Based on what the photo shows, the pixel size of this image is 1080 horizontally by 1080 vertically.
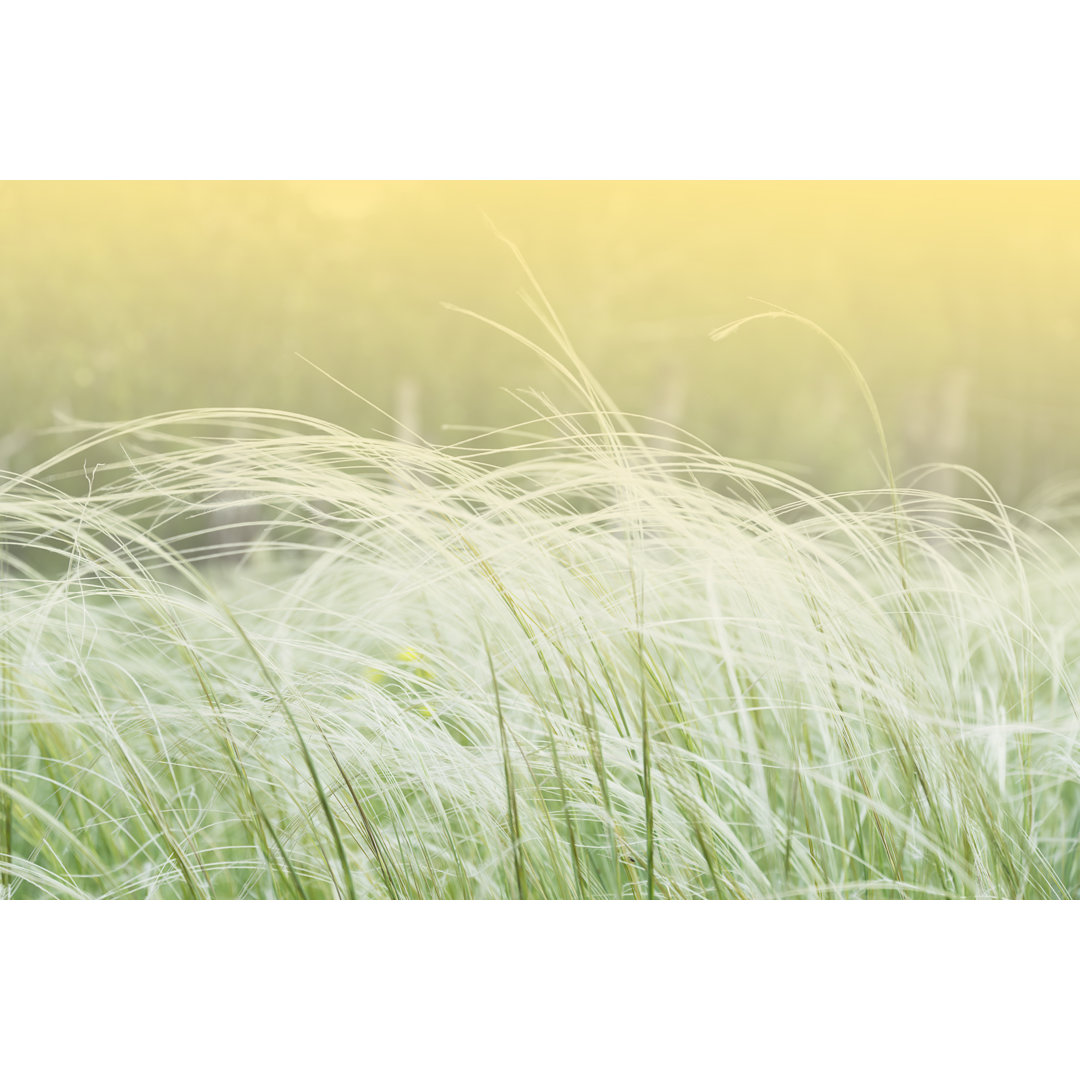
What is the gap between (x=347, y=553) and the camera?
174 centimetres

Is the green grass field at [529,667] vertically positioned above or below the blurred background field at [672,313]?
below

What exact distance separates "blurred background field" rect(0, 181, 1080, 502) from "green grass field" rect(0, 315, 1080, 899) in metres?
0.08

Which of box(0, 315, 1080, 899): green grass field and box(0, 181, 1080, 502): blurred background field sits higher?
box(0, 181, 1080, 502): blurred background field

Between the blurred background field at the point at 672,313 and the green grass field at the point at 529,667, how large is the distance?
0.27ft

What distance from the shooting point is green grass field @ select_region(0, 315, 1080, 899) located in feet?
5.60

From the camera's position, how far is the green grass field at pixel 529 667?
5.60 ft

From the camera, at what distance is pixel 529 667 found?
170cm

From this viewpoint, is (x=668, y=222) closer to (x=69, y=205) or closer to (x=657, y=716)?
(x=657, y=716)

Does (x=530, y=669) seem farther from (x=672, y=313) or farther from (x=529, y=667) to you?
(x=672, y=313)

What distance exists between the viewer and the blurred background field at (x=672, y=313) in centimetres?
174

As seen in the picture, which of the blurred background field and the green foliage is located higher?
the blurred background field

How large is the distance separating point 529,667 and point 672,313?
2.57ft
